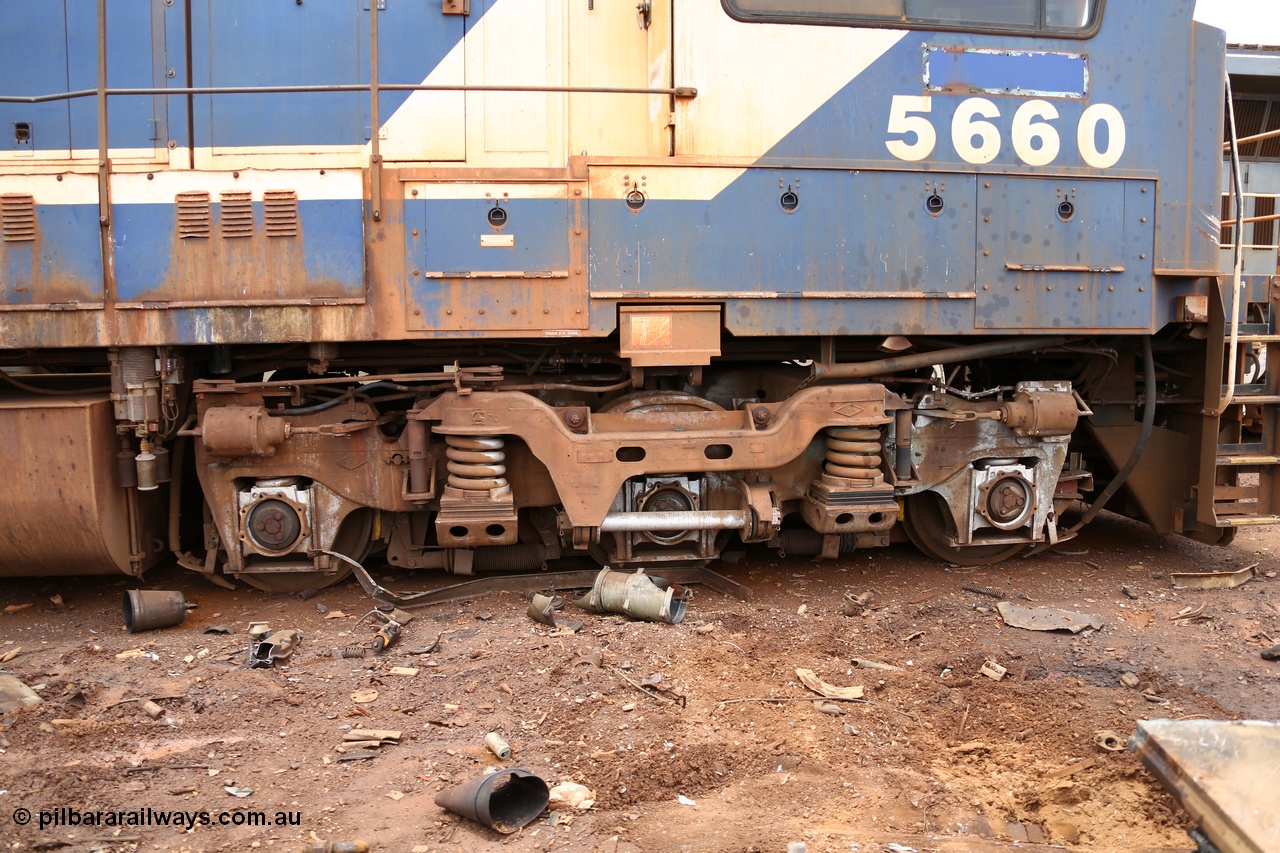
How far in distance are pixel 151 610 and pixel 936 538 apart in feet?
15.1

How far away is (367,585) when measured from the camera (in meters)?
5.34

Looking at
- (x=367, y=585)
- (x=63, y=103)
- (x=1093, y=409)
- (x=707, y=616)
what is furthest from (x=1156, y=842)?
(x=63, y=103)

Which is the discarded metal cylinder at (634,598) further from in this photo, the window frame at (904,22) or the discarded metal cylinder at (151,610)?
the window frame at (904,22)

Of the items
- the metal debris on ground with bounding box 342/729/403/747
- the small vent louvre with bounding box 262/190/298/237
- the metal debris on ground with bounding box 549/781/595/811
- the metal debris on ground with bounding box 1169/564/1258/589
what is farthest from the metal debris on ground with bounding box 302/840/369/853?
the metal debris on ground with bounding box 1169/564/1258/589

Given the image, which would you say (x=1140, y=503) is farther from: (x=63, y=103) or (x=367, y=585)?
(x=63, y=103)

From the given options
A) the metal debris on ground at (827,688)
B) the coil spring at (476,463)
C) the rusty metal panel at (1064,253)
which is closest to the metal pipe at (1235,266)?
the rusty metal panel at (1064,253)

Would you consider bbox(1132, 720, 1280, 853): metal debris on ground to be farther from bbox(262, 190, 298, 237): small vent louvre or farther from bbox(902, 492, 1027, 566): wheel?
bbox(262, 190, 298, 237): small vent louvre

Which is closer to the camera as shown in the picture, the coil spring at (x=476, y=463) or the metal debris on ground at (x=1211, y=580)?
the coil spring at (x=476, y=463)

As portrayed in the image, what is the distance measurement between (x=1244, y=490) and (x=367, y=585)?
17.8ft

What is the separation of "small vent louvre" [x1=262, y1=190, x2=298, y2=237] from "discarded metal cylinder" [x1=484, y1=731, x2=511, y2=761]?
2741mm

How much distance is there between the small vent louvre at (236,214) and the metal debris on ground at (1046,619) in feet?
14.7

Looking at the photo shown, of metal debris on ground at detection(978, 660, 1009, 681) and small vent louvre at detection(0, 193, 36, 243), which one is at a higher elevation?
small vent louvre at detection(0, 193, 36, 243)

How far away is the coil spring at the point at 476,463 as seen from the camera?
506 cm

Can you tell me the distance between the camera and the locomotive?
486 centimetres
